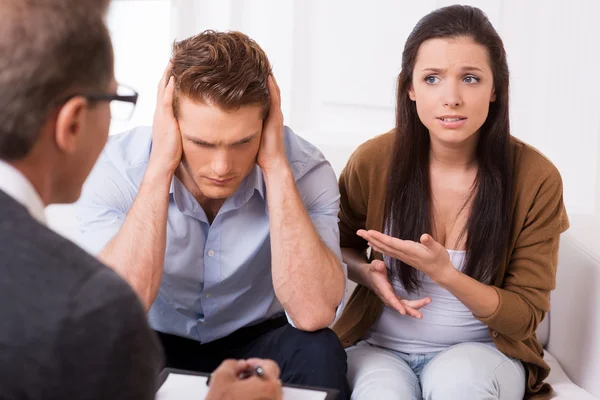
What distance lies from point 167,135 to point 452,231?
0.71 m

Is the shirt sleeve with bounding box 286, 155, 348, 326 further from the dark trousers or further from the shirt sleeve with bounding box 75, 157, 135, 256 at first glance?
the shirt sleeve with bounding box 75, 157, 135, 256

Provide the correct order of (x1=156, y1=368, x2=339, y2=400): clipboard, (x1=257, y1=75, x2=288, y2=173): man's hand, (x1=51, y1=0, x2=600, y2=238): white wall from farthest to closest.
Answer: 1. (x1=51, y1=0, x2=600, y2=238): white wall
2. (x1=257, y1=75, x2=288, y2=173): man's hand
3. (x1=156, y1=368, x2=339, y2=400): clipboard

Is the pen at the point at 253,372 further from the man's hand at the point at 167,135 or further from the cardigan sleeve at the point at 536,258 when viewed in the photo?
the cardigan sleeve at the point at 536,258

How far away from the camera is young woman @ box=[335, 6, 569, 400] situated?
71.5 inches

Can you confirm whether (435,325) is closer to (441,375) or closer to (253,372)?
(441,375)

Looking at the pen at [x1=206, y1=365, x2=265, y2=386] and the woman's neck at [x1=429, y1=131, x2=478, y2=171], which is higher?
the woman's neck at [x1=429, y1=131, x2=478, y2=171]

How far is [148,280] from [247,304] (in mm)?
291

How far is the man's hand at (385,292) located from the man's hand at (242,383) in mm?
604

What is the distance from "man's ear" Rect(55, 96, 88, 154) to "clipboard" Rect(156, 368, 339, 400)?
0.55m

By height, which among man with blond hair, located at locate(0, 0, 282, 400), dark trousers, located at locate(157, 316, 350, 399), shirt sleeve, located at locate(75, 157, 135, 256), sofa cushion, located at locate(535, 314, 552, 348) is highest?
man with blond hair, located at locate(0, 0, 282, 400)

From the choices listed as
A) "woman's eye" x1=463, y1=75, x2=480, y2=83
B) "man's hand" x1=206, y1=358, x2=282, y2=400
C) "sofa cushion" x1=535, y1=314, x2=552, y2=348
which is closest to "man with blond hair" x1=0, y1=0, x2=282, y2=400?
"man's hand" x1=206, y1=358, x2=282, y2=400

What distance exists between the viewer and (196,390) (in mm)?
1374

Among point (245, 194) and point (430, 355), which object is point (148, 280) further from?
point (430, 355)

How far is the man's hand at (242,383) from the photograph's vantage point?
1.22m
